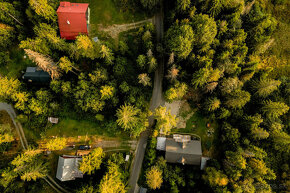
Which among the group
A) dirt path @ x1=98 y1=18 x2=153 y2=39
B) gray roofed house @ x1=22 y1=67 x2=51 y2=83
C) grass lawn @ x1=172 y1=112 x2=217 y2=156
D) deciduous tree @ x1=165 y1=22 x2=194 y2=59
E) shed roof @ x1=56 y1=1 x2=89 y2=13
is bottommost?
grass lawn @ x1=172 y1=112 x2=217 y2=156

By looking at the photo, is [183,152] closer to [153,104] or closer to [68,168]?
[153,104]

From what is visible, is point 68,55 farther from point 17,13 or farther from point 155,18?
point 155,18

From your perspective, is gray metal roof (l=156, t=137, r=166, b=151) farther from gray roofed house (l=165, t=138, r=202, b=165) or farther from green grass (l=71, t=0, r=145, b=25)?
green grass (l=71, t=0, r=145, b=25)

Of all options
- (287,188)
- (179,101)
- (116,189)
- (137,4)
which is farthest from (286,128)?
(137,4)

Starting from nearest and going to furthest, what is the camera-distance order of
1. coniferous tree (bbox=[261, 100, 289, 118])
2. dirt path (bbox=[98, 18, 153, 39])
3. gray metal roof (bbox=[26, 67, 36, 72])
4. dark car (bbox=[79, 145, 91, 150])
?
coniferous tree (bbox=[261, 100, 289, 118])
dark car (bbox=[79, 145, 91, 150])
gray metal roof (bbox=[26, 67, 36, 72])
dirt path (bbox=[98, 18, 153, 39])

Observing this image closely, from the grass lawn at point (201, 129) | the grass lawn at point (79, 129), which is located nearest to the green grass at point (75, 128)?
the grass lawn at point (79, 129)

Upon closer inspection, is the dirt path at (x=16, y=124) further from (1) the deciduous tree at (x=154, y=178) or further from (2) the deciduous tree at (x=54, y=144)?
(1) the deciduous tree at (x=154, y=178)

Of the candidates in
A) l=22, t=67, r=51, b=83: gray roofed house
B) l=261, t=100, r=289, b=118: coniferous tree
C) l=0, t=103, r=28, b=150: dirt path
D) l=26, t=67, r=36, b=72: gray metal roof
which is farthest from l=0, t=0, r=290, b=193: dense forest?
l=26, t=67, r=36, b=72: gray metal roof
